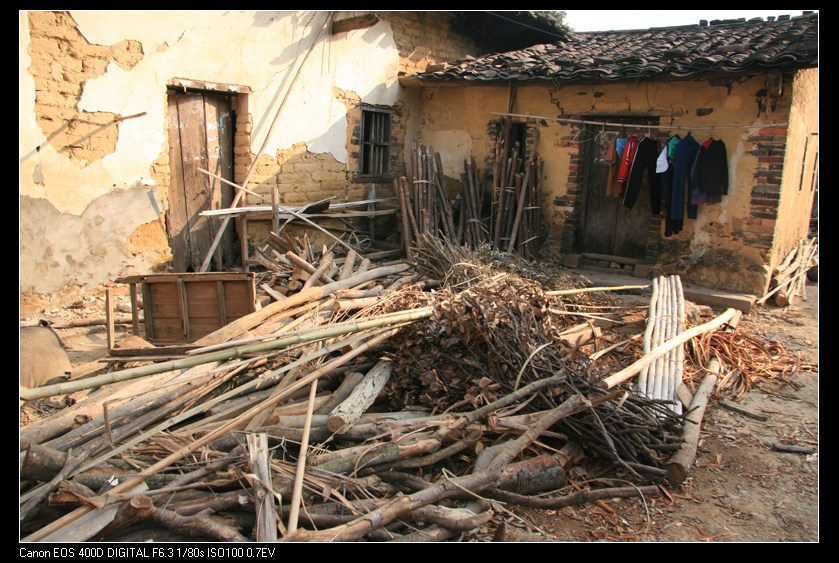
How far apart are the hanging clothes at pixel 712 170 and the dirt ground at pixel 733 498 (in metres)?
3.52

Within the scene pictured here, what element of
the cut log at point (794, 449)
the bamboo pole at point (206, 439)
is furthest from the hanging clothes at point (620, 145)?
the bamboo pole at point (206, 439)

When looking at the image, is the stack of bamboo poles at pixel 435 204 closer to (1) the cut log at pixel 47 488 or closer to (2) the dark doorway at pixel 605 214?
(2) the dark doorway at pixel 605 214

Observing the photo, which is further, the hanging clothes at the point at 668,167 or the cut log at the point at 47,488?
the hanging clothes at the point at 668,167

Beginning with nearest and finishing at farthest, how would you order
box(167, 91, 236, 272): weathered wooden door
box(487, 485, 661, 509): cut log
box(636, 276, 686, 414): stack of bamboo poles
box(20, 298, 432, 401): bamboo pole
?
1. box(20, 298, 432, 401): bamboo pole
2. box(487, 485, 661, 509): cut log
3. box(636, 276, 686, 414): stack of bamboo poles
4. box(167, 91, 236, 272): weathered wooden door

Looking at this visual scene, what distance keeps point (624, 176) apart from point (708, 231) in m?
1.34

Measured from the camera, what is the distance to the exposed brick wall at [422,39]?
10.7m

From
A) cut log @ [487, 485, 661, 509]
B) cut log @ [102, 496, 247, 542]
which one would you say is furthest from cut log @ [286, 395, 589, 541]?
cut log @ [102, 496, 247, 542]

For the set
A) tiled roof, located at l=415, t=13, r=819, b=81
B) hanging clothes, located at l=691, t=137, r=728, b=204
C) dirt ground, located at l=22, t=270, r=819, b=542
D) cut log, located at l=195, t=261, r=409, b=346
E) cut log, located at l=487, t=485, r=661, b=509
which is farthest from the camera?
hanging clothes, located at l=691, t=137, r=728, b=204

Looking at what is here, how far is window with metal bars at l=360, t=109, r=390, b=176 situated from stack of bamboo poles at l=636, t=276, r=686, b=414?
5.47 metres

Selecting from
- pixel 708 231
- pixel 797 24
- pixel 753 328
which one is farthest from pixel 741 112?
pixel 753 328

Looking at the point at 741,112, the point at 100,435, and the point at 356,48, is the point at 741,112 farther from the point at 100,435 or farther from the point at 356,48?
the point at 100,435

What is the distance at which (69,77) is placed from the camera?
696 cm

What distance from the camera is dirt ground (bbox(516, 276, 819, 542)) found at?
3.55 meters

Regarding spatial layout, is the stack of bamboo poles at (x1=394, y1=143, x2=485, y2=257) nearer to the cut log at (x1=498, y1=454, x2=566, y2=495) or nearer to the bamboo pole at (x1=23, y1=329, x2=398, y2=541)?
the bamboo pole at (x1=23, y1=329, x2=398, y2=541)
